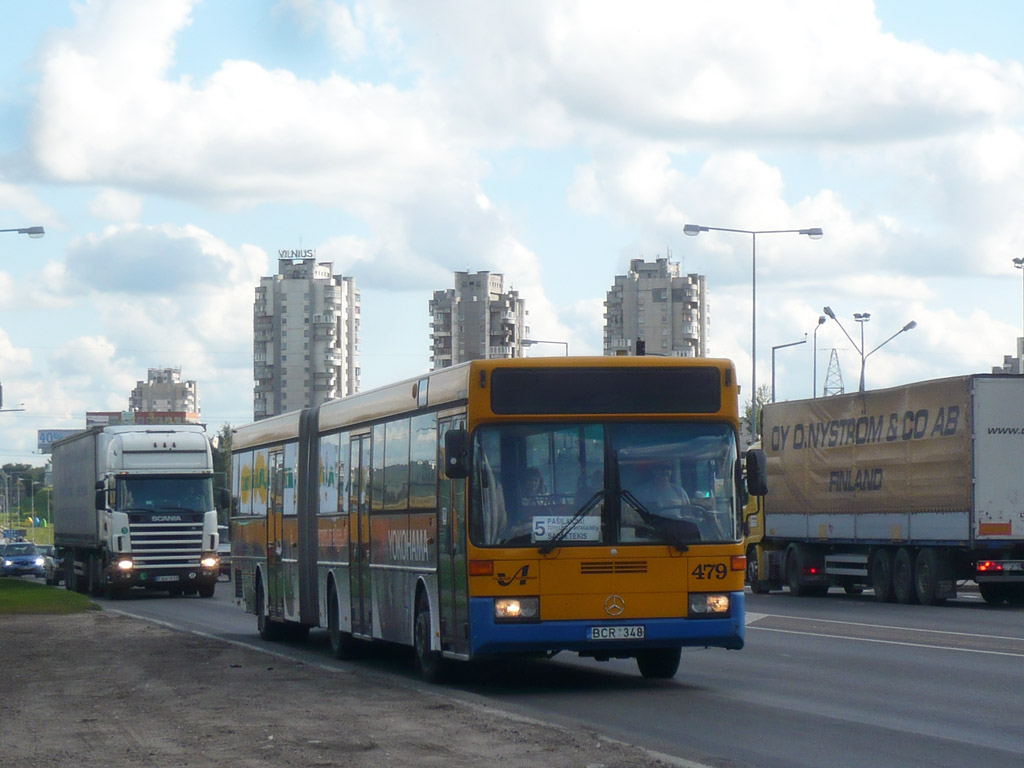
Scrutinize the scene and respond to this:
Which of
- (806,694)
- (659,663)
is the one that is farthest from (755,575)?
(806,694)

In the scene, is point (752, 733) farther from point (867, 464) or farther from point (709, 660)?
point (867, 464)

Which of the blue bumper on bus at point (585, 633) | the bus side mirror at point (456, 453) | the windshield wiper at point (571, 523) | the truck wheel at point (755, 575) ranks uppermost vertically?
the bus side mirror at point (456, 453)

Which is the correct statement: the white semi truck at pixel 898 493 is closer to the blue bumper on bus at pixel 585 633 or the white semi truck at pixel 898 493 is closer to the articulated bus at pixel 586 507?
the articulated bus at pixel 586 507

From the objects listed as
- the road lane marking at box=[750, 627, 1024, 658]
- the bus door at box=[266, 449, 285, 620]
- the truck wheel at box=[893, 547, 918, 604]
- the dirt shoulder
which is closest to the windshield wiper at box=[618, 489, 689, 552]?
the dirt shoulder

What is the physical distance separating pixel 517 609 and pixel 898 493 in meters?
18.4

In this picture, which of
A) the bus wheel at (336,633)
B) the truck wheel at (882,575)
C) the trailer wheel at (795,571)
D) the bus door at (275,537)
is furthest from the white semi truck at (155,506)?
the bus wheel at (336,633)

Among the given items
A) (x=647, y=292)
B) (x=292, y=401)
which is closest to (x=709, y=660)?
(x=647, y=292)

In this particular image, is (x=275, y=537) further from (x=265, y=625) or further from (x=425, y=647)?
(x=425, y=647)

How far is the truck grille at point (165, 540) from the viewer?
134ft

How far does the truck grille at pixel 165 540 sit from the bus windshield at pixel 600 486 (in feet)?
87.9

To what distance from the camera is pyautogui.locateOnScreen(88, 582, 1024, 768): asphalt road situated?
38.1ft

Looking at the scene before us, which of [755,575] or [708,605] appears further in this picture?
[755,575]

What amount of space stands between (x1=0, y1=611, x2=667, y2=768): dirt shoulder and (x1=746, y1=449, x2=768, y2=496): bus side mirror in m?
3.13

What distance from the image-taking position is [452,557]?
1558 centimetres
